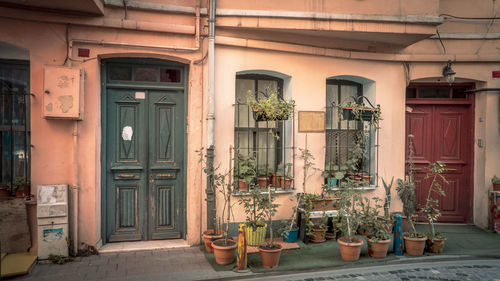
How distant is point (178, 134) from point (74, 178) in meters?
1.87

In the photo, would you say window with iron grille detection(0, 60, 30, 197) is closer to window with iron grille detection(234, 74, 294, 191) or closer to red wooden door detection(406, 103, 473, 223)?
window with iron grille detection(234, 74, 294, 191)

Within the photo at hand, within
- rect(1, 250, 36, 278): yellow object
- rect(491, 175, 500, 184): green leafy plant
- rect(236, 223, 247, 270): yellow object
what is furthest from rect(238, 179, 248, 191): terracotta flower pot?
rect(491, 175, 500, 184): green leafy plant

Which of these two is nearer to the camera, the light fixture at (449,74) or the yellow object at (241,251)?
the yellow object at (241,251)

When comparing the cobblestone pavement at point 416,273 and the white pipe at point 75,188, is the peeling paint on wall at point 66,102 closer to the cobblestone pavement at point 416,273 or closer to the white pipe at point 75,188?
the white pipe at point 75,188

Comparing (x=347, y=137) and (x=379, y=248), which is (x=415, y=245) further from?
(x=347, y=137)

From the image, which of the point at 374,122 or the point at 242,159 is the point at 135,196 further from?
the point at 374,122

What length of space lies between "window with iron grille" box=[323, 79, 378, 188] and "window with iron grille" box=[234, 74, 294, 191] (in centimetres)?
101

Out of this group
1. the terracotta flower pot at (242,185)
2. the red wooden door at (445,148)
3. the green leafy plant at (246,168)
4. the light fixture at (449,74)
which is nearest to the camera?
the green leafy plant at (246,168)

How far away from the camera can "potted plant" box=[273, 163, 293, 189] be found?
7270 millimetres

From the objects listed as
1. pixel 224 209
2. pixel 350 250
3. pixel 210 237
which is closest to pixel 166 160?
pixel 224 209

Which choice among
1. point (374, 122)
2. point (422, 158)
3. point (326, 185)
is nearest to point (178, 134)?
point (326, 185)

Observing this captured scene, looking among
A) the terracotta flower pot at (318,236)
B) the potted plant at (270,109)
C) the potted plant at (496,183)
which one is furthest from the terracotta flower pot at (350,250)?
the potted plant at (496,183)

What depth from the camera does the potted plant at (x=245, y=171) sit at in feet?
22.1

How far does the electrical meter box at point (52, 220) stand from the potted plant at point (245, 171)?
292 cm
